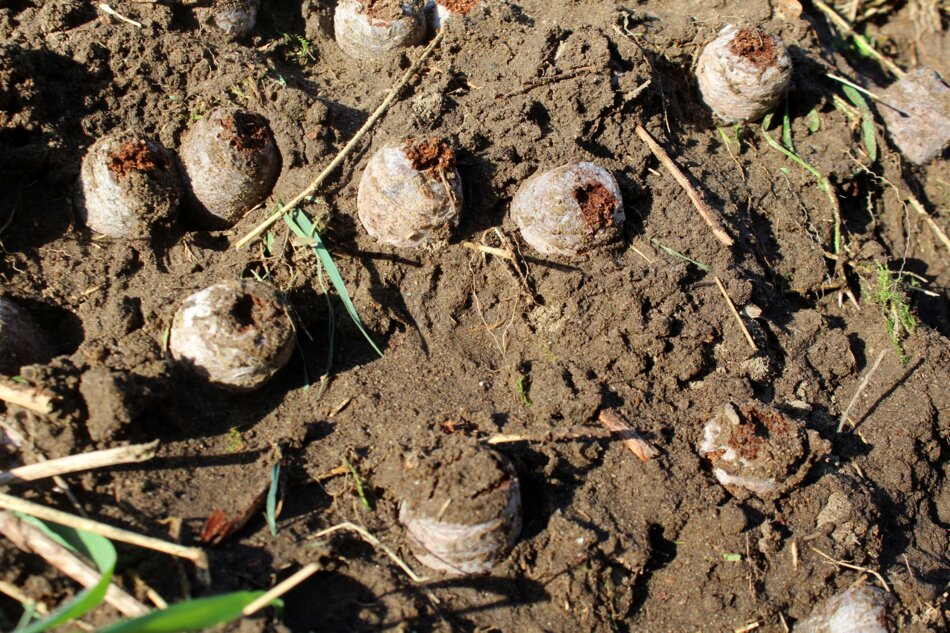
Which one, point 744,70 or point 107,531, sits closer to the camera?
point 107,531

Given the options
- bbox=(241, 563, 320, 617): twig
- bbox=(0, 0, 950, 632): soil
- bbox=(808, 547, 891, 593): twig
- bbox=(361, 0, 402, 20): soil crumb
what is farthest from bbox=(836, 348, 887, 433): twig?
bbox=(361, 0, 402, 20): soil crumb

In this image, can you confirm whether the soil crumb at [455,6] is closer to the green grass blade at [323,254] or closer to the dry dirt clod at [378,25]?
the dry dirt clod at [378,25]

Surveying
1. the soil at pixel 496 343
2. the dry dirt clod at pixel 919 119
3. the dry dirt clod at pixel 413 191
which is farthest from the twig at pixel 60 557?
the dry dirt clod at pixel 919 119

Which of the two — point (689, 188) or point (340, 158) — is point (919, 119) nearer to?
point (689, 188)

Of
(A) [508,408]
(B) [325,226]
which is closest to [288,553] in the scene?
(A) [508,408]

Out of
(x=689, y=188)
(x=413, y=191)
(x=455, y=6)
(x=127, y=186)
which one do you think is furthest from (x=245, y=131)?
(x=689, y=188)

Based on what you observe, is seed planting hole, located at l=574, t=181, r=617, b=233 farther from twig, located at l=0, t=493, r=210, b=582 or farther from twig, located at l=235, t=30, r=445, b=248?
twig, located at l=0, t=493, r=210, b=582
